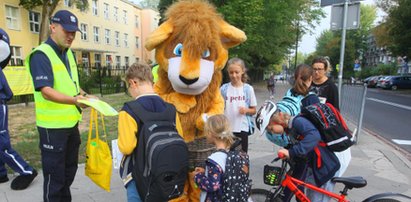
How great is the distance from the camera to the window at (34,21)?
24972mm

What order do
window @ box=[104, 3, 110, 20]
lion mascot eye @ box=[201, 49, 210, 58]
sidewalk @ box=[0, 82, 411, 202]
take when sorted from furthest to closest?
1. window @ box=[104, 3, 110, 20]
2. sidewalk @ box=[0, 82, 411, 202]
3. lion mascot eye @ box=[201, 49, 210, 58]

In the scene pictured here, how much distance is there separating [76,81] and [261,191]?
7.42ft

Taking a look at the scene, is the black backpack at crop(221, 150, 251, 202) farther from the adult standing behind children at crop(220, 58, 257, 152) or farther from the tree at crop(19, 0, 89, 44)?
the tree at crop(19, 0, 89, 44)

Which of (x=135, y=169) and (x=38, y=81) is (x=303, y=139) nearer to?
(x=135, y=169)

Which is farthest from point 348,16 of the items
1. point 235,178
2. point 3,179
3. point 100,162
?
point 3,179

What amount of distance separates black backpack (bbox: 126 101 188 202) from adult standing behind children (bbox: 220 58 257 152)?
1.66 m

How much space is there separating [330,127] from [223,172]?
110 centimetres

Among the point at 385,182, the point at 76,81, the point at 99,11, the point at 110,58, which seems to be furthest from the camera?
the point at 110,58

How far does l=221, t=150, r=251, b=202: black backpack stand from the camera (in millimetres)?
2230

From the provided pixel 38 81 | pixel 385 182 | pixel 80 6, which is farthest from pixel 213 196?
pixel 80 6

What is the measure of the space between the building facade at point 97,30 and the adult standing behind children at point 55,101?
60.5ft

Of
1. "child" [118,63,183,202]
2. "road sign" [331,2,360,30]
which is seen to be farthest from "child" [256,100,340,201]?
"road sign" [331,2,360,30]

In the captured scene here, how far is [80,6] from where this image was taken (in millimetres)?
23875

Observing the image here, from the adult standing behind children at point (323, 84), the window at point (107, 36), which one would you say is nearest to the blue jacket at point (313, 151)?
the adult standing behind children at point (323, 84)
